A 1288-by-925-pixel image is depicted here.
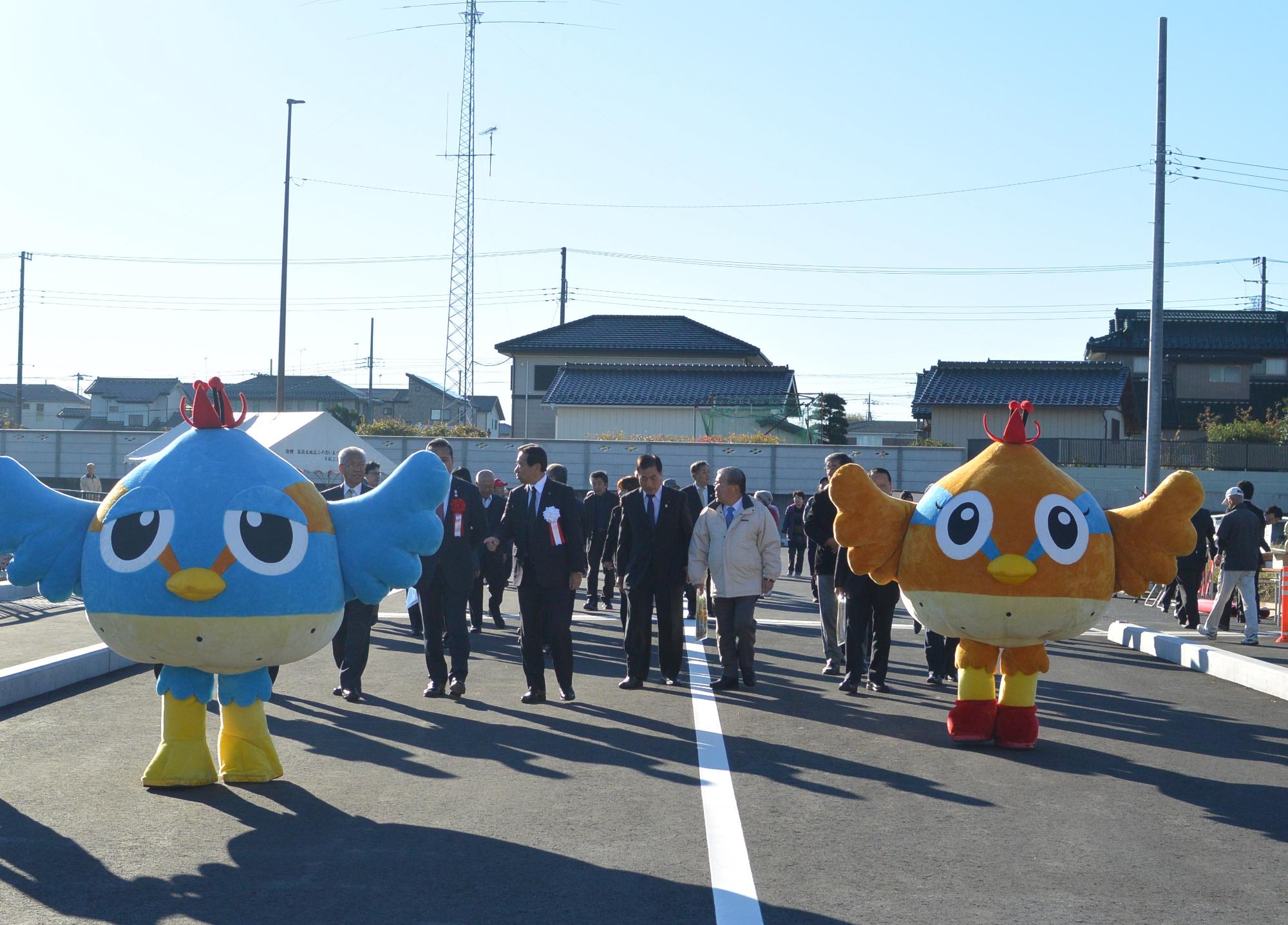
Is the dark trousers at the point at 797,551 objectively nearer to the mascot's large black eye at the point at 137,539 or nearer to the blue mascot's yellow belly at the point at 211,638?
the blue mascot's yellow belly at the point at 211,638

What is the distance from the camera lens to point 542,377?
47.2 m

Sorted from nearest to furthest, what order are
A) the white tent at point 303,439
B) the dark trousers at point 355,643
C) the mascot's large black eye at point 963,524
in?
the mascot's large black eye at point 963,524 → the dark trousers at point 355,643 → the white tent at point 303,439

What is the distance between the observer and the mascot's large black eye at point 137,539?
258 inches

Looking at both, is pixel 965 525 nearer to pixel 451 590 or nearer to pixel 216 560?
pixel 451 590

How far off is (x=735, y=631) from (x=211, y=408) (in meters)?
5.28

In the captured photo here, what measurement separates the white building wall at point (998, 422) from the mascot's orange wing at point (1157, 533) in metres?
29.3

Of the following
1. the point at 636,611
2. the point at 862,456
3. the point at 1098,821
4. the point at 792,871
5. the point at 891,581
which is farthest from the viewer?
the point at 862,456

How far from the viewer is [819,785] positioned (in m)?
7.13

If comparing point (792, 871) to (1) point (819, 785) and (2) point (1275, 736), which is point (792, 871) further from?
(2) point (1275, 736)

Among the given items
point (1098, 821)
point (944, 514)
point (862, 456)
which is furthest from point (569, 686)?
point (862, 456)

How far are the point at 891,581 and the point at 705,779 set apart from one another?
2.40 m

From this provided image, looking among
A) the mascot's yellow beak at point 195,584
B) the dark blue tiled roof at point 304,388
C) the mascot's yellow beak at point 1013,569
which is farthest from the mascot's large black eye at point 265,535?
the dark blue tiled roof at point 304,388

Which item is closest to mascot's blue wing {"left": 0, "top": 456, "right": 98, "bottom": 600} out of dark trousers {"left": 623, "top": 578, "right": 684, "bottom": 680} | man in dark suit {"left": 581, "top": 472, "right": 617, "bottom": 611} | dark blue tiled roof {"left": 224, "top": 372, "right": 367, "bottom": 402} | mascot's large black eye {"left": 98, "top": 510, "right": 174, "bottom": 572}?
mascot's large black eye {"left": 98, "top": 510, "right": 174, "bottom": 572}

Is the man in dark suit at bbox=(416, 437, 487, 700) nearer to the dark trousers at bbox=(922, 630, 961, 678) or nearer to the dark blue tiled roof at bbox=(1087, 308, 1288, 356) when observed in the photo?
the dark trousers at bbox=(922, 630, 961, 678)
